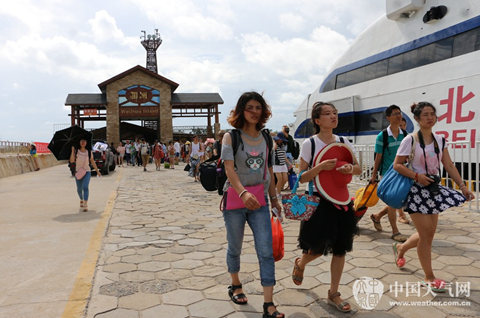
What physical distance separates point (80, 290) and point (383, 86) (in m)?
10.6

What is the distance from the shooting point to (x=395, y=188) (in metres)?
3.29

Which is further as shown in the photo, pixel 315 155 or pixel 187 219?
pixel 187 219

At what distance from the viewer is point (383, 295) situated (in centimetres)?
319

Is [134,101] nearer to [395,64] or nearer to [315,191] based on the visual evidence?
[395,64]

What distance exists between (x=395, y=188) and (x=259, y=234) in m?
1.37

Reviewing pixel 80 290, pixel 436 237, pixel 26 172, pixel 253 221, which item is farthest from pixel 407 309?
pixel 26 172

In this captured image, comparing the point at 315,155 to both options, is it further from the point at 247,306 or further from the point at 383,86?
the point at 383,86

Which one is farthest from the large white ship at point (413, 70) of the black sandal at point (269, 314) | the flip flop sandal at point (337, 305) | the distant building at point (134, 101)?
the distant building at point (134, 101)

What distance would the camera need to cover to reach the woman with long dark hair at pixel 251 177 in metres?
2.77

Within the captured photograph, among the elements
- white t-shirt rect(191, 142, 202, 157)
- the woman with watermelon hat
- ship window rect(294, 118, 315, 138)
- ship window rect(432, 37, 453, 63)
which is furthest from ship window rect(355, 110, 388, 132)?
the woman with watermelon hat

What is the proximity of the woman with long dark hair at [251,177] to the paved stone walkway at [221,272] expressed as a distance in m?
0.42

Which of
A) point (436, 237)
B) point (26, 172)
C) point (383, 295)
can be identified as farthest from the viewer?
point (26, 172)

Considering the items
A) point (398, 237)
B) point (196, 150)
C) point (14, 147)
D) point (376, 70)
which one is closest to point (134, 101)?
point (14, 147)

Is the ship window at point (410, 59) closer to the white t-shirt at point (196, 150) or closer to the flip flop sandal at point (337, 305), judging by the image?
the white t-shirt at point (196, 150)
